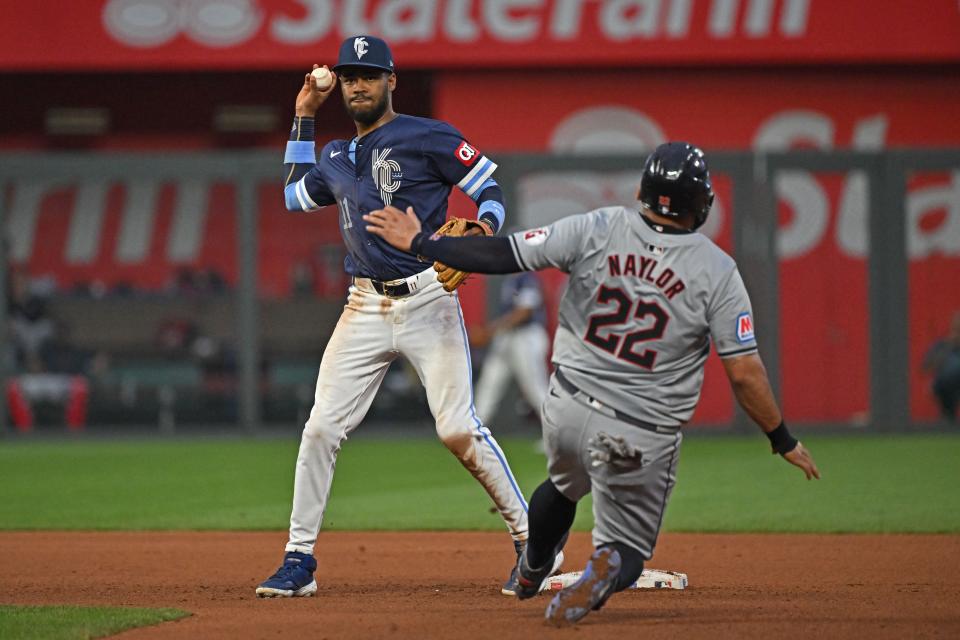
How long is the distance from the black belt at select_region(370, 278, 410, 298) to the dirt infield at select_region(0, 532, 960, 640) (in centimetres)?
126

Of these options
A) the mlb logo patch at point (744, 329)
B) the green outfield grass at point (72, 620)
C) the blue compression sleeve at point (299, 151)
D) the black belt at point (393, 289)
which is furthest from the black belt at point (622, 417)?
the blue compression sleeve at point (299, 151)

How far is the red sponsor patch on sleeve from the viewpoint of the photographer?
6.25 meters

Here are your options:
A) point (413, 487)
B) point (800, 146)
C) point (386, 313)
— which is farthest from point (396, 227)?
point (800, 146)

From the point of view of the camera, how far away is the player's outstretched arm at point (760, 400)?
16.3 ft

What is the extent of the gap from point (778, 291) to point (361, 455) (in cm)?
507

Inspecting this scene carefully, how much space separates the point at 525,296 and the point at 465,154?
757cm

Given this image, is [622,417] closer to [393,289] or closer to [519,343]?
[393,289]

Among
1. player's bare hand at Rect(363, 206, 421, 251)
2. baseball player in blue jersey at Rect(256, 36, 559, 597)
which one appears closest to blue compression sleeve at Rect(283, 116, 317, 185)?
baseball player in blue jersey at Rect(256, 36, 559, 597)

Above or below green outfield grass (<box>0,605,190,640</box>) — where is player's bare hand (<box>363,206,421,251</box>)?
above

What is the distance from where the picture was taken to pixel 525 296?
543 inches

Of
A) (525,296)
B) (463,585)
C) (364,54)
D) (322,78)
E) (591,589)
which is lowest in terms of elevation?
(525,296)

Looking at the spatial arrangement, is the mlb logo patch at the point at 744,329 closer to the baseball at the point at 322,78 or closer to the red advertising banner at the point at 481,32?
the baseball at the point at 322,78

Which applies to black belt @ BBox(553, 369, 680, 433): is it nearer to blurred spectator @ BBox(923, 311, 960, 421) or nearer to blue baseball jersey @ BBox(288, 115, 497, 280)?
blue baseball jersey @ BBox(288, 115, 497, 280)

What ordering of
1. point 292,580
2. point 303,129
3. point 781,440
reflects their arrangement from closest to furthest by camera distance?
point 781,440 → point 292,580 → point 303,129
